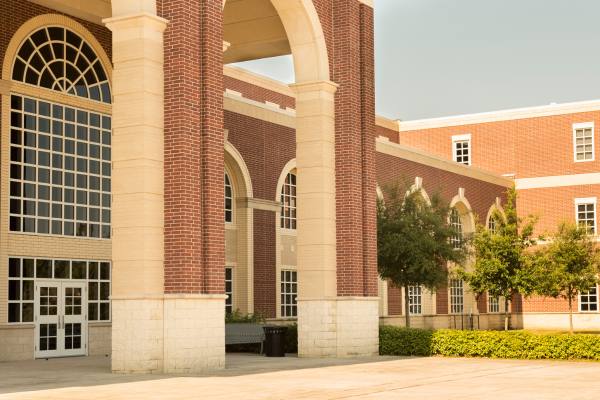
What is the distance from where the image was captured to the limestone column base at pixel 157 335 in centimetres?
1889

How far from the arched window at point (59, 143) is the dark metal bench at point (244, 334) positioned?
4.88 metres

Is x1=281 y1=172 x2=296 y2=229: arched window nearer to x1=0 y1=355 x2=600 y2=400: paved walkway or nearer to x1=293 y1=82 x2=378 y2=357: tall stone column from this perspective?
x1=293 y1=82 x2=378 y2=357: tall stone column

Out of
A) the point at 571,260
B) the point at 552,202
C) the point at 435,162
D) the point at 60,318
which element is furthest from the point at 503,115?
the point at 60,318

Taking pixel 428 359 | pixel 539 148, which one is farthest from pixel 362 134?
pixel 539 148

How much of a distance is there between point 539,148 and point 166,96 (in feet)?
128

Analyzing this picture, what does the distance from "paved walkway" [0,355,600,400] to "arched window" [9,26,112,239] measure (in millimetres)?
4753

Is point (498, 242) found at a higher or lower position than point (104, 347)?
higher

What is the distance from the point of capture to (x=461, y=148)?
57.8 meters

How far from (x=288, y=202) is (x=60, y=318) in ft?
37.0

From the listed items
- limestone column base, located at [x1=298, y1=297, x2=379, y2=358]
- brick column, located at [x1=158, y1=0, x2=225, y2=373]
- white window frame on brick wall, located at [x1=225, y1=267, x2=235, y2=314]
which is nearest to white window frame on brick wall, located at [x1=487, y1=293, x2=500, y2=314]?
white window frame on brick wall, located at [x1=225, y1=267, x2=235, y2=314]

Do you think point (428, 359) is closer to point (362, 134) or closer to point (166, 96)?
point (362, 134)

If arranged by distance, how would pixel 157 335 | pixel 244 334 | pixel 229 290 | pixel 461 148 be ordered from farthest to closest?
pixel 461 148, pixel 229 290, pixel 244 334, pixel 157 335

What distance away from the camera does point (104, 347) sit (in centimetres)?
2758

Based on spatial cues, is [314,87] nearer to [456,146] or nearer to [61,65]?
[61,65]
